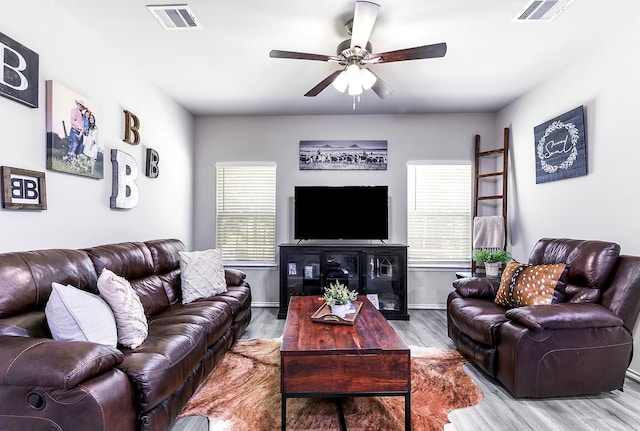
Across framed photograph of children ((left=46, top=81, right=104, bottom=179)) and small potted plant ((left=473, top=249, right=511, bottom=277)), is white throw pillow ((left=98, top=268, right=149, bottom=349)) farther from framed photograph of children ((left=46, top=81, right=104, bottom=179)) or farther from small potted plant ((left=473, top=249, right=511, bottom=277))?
small potted plant ((left=473, top=249, right=511, bottom=277))

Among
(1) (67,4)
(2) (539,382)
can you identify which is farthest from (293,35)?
(2) (539,382)

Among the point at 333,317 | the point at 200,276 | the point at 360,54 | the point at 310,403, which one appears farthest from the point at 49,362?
the point at 360,54

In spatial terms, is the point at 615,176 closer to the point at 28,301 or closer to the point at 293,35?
the point at 293,35

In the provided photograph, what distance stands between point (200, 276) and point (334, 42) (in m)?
2.44

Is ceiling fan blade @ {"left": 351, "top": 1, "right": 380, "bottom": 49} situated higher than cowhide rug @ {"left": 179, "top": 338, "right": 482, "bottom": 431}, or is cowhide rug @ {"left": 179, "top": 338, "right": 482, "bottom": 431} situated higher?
ceiling fan blade @ {"left": 351, "top": 1, "right": 380, "bottom": 49}

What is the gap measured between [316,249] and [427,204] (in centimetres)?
170

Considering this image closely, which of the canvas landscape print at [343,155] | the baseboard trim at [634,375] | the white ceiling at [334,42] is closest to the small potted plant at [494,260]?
the baseboard trim at [634,375]

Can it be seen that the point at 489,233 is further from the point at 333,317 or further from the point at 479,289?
the point at 333,317

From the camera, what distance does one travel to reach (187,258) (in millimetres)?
3234

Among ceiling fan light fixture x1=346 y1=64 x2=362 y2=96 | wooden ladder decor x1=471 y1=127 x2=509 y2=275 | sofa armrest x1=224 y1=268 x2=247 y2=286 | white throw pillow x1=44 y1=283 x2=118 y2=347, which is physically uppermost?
ceiling fan light fixture x1=346 y1=64 x2=362 y2=96

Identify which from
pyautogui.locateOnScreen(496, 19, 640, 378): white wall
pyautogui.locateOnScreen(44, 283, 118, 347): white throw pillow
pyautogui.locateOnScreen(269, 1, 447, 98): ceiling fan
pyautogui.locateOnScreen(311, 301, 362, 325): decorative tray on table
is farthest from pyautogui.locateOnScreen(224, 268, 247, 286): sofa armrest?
pyautogui.locateOnScreen(496, 19, 640, 378): white wall

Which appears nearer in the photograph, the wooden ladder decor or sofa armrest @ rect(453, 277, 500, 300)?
sofa armrest @ rect(453, 277, 500, 300)

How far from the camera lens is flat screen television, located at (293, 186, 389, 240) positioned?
4.32 m

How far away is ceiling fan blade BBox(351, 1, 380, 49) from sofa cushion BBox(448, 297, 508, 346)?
2.24m
